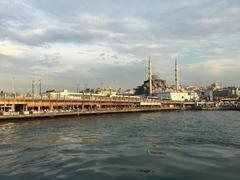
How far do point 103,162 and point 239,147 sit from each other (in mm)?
18340

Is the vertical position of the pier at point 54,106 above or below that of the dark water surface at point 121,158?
above

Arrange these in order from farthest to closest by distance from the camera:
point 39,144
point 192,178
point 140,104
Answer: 1. point 140,104
2. point 39,144
3. point 192,178

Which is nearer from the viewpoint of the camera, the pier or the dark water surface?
the dark water surface

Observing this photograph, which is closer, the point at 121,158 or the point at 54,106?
the point at 121,158

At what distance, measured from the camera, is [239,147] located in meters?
43.0

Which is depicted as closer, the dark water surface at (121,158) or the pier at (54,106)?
the dark water surface at (121,158)

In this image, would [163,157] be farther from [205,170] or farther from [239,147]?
[239,147]

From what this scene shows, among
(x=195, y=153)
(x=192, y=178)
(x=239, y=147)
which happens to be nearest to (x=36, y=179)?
(x=192, y=178)

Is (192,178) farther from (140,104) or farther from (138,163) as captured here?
(140,104)

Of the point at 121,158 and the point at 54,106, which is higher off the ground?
the point at 54,106

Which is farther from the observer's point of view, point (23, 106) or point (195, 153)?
point (23, 106)

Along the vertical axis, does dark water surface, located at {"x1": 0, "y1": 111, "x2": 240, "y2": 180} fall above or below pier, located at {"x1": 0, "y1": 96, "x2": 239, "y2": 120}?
below

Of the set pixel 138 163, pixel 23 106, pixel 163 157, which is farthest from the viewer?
pixel 23 106

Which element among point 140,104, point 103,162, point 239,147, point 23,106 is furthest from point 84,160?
point 140,104
